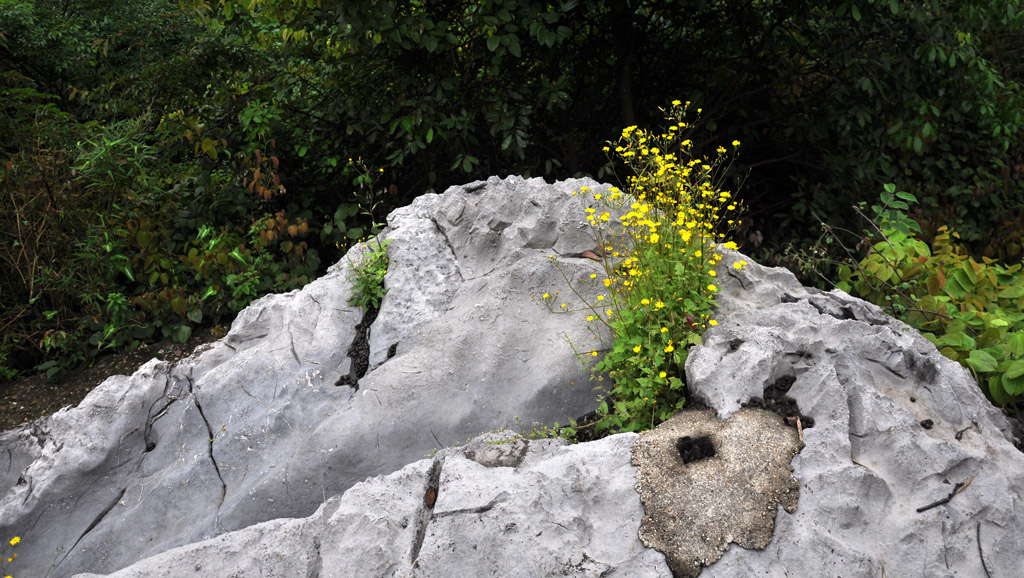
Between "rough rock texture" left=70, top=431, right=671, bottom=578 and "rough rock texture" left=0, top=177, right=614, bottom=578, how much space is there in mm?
600

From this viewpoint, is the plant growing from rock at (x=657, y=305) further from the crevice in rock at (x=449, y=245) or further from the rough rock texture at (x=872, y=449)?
the crevice in rock at (x=449, y=245)

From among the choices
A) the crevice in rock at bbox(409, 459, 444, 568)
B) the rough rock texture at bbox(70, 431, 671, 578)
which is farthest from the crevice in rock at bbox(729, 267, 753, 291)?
the crevice in rock at bbox(409, 459, 444, 568)

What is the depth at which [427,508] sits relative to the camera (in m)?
2.43

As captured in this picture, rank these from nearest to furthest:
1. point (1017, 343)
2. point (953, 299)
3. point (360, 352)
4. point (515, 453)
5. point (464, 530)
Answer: point (464, 530)
point (515, 453)
point (1017, 343)
point (360, 352)
point (953, 299)

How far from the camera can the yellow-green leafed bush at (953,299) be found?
317cm

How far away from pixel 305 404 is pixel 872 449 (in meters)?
2.54

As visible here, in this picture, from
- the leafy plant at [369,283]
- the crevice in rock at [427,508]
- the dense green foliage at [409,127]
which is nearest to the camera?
the crevice in rock at [427,508]

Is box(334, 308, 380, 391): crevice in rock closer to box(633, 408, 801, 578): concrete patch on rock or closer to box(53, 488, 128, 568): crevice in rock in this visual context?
box(53, 488, 128, 568): crevice in rock

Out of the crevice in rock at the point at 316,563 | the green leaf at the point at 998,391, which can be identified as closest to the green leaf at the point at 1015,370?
the green leaf at the point at 998,391

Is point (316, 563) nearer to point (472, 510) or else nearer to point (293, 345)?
point (472, 510)

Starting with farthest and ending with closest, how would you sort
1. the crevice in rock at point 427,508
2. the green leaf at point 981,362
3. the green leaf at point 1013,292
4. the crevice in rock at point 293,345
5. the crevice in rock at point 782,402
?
the green leaf at point 1013,292
the crevice in rock at point 293,345
the green leaf at point 981,362
the crevice in rock at point 782,402
the crevice in rock at point 427,508

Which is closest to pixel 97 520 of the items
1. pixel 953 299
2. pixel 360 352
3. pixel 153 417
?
pixel 153 417

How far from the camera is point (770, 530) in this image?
2215mm

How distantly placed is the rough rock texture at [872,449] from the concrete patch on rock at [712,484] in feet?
0.17
